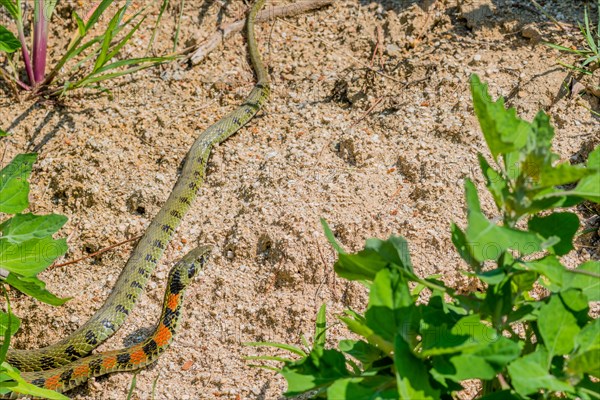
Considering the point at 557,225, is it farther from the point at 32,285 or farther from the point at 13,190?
the point at 13,190

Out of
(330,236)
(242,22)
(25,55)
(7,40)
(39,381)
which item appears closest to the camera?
(330,236)

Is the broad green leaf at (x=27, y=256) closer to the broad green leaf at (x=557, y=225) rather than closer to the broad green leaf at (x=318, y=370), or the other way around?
the broad green leaf at (x=318, y=370)

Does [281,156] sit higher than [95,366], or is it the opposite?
[281,156]

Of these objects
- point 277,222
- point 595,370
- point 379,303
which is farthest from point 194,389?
point 595,370

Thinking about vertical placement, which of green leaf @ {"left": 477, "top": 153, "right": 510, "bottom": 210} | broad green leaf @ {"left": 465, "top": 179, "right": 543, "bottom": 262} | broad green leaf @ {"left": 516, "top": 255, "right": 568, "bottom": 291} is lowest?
broad green leaf @ {"left": 516, "top": 255, "right": 568, "bottom": 291}

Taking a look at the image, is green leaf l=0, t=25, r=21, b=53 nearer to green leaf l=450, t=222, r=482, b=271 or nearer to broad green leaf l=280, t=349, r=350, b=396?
broad green leaf l=280, t=349, r=350, b=396

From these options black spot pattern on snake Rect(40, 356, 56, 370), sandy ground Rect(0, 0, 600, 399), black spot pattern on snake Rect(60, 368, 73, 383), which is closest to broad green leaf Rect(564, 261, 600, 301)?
sandy ground Rect(0, 0, 600, 399)

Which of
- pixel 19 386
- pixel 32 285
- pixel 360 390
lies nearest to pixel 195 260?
pixel 19 386
